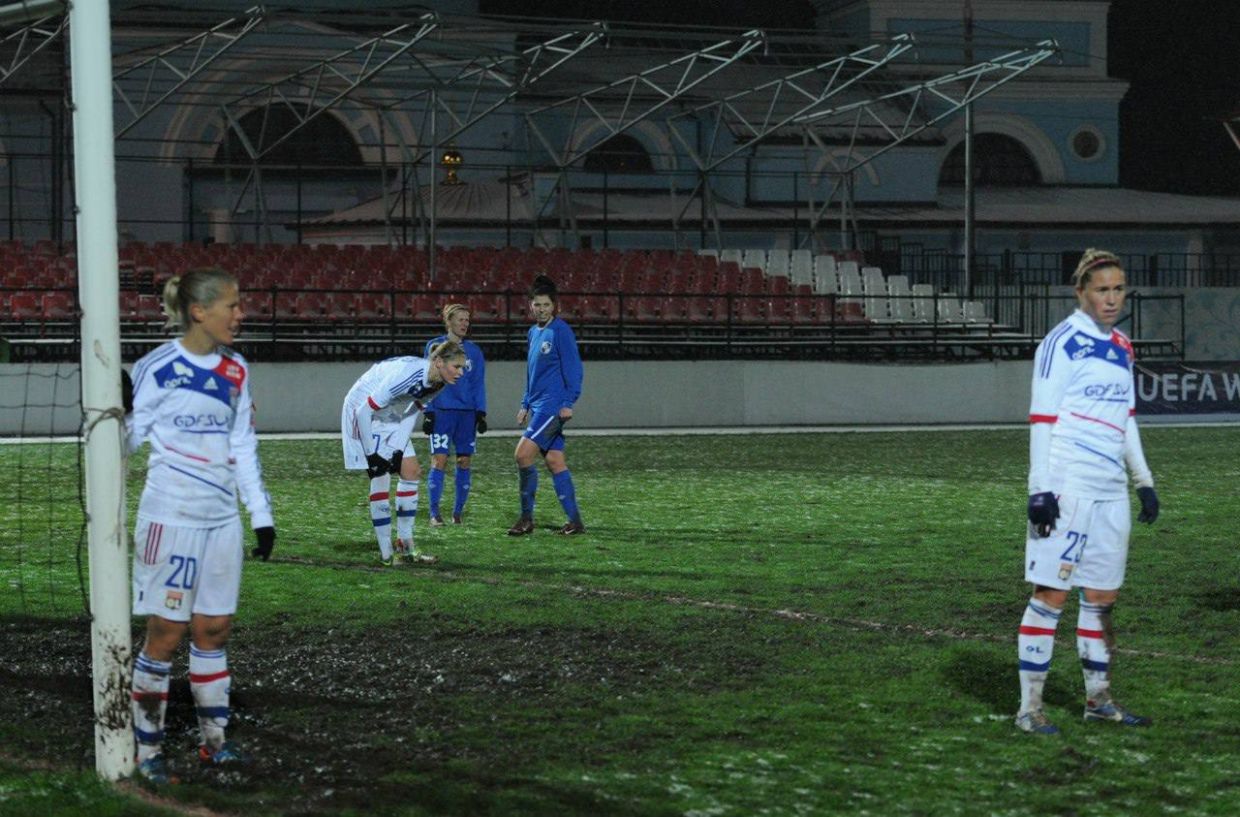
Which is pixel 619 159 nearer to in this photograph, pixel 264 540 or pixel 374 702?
pixel 374 702

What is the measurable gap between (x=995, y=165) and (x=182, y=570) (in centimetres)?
4667

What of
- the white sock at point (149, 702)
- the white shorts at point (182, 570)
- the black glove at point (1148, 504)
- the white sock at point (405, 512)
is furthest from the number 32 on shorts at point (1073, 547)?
the white sock at point (405, 512)

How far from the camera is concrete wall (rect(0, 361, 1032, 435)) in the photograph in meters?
24.7

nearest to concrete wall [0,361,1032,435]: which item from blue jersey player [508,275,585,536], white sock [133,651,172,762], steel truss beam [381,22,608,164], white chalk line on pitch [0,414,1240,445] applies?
white chalk line on pitch [0,414,1240,445]

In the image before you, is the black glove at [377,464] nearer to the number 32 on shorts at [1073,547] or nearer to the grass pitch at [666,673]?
the grass pitch at [666,673]

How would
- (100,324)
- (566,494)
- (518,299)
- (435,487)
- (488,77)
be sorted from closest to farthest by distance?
1. (100,324)
2. (566,494)
3. (435,487)
4. (518,299)
5. (488,77)

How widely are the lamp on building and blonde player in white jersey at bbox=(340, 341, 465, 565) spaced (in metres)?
25.9

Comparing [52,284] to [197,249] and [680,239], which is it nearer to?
[197,249]

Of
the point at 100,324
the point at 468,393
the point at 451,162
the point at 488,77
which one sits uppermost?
the point at 488,77

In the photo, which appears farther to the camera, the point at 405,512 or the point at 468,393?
the point at 468,393

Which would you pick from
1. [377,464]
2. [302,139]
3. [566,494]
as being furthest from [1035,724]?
[302,139]

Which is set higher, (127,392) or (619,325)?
(619,325)

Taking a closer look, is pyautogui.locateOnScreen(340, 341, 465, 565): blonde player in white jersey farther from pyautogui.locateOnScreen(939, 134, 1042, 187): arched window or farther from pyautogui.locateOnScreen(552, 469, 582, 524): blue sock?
pyautogui.locateOnScreen(939, 134, 1042, 187): arched window

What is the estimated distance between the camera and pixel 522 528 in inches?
532
